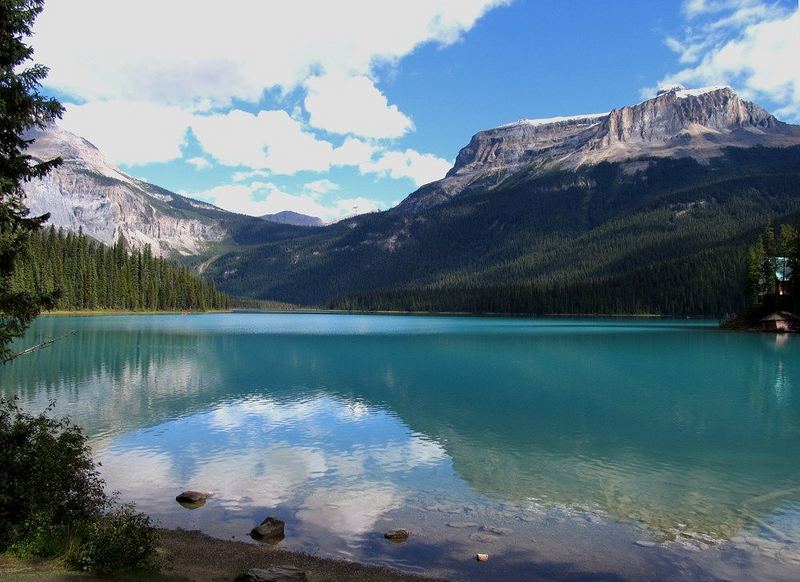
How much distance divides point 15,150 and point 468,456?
2022 cm

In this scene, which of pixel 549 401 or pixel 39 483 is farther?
pixel 549 401

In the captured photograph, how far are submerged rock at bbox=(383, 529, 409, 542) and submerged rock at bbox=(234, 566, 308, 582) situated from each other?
435 centimetres

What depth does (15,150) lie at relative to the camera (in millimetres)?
14719

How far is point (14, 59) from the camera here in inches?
567

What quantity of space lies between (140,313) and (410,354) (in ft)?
452

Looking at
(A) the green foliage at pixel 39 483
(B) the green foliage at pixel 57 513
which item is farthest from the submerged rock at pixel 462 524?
(A) the green foliage at pixel 39 483

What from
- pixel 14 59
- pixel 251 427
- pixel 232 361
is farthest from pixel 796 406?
pixel 232 361

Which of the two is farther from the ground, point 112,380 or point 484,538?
point 112,380

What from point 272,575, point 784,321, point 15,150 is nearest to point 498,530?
point 272,575

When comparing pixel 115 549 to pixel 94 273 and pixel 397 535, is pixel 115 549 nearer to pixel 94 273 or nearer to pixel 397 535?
pixel 397 535

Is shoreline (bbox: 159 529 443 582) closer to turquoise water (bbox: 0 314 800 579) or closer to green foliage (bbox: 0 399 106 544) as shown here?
turquoise water (bbox: 0 314 800 579)

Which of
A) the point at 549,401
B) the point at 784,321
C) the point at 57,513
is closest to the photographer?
the point at 57,513

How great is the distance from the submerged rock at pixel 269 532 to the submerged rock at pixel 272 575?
3.82m

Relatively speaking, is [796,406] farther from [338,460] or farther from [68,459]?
[68,459]
